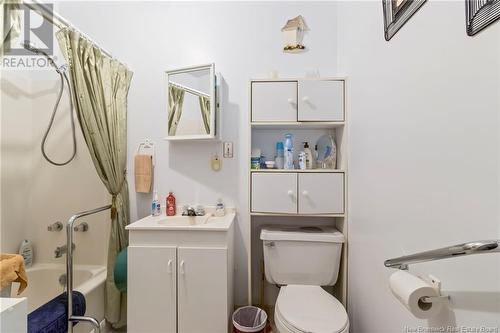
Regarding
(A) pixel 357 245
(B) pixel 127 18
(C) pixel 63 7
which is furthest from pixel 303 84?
(C) pixel 63 7

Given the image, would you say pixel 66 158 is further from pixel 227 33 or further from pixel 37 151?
pixel 227 33

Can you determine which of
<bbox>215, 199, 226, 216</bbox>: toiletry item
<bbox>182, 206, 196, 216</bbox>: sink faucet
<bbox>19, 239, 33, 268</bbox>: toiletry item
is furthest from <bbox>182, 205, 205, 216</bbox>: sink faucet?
<bbox>19, 239, 33, 268</bbox>: toiletry item

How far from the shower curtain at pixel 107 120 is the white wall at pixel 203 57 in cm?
16

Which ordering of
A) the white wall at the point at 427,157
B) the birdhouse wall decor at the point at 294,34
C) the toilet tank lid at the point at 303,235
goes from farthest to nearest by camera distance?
the birdhouse wall decor at the point at 294,34
the toilet tank lid at the point at 303,235
the white wall at the point at 427,157

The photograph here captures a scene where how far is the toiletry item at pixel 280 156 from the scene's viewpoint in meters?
1.71

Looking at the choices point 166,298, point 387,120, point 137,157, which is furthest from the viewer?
point 137,157

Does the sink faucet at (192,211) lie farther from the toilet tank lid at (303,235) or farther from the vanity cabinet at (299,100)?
the vanity cabinet at (299,100)

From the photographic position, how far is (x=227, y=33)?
Result: 185 cm

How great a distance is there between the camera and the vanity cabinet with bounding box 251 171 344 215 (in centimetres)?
157

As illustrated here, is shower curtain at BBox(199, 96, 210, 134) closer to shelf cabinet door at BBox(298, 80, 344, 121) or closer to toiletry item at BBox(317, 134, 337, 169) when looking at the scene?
shelf cabinet door at BBox(298, 80, 344, 121)

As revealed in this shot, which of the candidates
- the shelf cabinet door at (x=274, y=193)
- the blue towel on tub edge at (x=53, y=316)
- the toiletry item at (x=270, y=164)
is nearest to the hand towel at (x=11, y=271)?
the blue towel on tub edge at (x=53, y=316)

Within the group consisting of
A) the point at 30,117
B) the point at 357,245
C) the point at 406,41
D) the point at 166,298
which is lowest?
the point at 166,298

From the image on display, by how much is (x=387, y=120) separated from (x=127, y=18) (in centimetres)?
212

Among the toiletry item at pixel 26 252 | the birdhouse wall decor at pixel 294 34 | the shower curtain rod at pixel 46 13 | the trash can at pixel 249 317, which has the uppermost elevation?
the birdhouse wall decor at pixel 294 34
